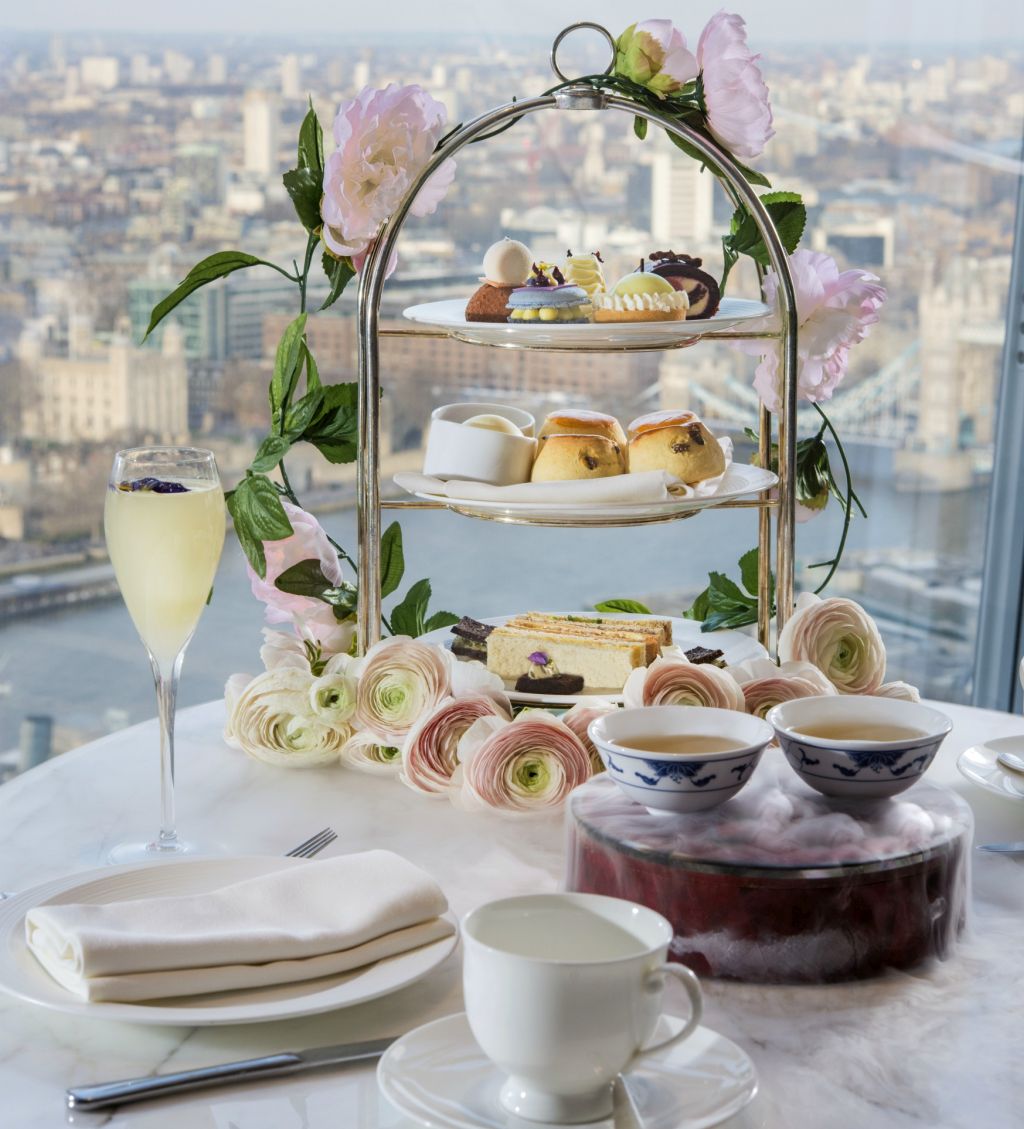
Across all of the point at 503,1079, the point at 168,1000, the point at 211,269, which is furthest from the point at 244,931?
the point at 211,269

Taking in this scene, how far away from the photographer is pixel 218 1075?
796 millimetres

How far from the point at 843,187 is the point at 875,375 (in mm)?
392

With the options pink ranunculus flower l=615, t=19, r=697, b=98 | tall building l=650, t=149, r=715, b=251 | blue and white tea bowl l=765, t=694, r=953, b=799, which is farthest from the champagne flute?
tall building l=650, t=149, r=715, b=251

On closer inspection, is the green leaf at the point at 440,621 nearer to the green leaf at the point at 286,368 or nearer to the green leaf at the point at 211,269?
the green leaf at the point at 286,368

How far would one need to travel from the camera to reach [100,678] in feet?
9.38

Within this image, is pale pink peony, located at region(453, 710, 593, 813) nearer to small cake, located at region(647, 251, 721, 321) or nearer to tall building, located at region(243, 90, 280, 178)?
small cake, located at region(647, 251, 721, 321)

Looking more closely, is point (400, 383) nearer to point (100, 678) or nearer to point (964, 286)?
point (100, 678)

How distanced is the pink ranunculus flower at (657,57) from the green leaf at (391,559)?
1.60ft

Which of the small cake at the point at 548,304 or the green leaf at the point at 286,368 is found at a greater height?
the small cake at the point at 548,304

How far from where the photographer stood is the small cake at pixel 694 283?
1450 mm

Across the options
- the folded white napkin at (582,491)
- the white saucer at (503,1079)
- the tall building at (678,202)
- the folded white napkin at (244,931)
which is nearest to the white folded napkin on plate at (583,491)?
the folded white napkin at (582,491)

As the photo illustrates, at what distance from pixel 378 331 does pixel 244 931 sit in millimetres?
676

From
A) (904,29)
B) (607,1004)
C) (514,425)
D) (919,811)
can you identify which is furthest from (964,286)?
(607,1004)

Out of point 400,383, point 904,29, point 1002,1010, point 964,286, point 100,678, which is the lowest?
point 100,678
